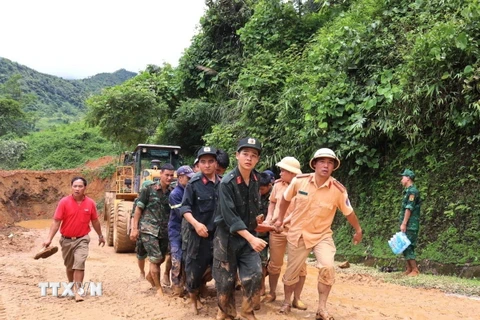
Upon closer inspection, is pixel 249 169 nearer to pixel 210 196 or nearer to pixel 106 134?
pixel 210 196

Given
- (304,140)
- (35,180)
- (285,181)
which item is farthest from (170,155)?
(35,180)

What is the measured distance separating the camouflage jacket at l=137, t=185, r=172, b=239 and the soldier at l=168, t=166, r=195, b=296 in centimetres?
42

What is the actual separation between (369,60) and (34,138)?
33.2 meters

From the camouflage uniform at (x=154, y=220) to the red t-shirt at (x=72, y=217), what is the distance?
75 cm

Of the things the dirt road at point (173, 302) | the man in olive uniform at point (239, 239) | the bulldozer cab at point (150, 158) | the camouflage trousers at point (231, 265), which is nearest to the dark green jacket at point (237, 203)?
the man in olive uniform at point (239, 239)

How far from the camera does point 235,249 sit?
4.64 m

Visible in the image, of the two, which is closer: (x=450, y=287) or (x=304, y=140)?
(x=450, y=287)

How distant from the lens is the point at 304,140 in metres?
10.8

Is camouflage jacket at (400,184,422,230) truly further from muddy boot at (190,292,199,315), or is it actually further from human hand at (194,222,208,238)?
human hand at (194,222,208,238)

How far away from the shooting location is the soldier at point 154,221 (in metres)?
6.45

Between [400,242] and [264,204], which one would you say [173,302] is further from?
[400,242]

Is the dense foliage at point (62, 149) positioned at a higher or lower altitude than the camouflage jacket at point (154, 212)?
higher

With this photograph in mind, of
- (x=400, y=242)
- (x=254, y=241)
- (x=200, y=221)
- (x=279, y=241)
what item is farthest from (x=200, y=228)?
(x=400, y=242)

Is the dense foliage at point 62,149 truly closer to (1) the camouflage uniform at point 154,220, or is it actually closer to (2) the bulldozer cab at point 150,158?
(2) the bulldozer cab at point 150,158
